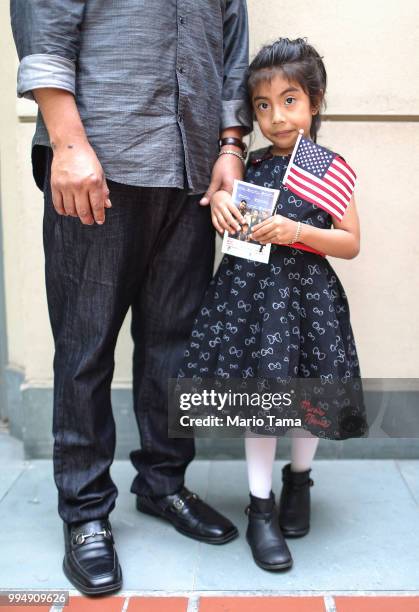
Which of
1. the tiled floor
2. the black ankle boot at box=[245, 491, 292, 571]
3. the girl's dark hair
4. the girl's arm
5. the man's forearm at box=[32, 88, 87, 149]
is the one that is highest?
the girl's dark hair

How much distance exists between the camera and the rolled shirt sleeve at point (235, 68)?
2002mm

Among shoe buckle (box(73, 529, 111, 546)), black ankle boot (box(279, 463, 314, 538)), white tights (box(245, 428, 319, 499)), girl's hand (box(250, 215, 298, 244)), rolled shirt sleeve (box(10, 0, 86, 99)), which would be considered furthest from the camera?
black ankle boot (box(279, 463, 314, 538))

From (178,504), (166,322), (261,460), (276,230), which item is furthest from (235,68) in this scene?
(178,504)

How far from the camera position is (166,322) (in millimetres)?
2084

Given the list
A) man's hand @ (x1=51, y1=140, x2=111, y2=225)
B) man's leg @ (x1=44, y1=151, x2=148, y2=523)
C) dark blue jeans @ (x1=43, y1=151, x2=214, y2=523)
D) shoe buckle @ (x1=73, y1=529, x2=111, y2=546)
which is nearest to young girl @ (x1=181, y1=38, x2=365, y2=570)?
dark blue jeans @ (x1=43, y1=151, x2=214, y2=523)

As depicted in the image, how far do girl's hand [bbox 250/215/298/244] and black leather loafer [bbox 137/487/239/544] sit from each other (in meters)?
1.00

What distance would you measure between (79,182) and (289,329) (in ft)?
2.39

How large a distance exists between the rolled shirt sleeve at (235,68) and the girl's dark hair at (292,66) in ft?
0.28

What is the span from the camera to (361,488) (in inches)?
100

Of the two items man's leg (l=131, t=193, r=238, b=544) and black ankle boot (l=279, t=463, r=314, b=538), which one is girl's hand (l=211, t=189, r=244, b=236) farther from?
black ankle boot (l=279, t=463, r=314, b=538)

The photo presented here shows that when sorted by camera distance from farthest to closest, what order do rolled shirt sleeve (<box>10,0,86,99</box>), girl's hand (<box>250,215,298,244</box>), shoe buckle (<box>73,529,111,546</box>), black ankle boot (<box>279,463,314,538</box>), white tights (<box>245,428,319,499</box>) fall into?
black ankle boot (<box>279,463,314,538</box>) → white tights (<box>245,428,319,499</box>) → shoe buckle (<box>73,529,111,546</box>) → girl's hand (<box>250,215,298,244</box>) → rolled shirt sleeve (<box>10,0,86,99</box>)

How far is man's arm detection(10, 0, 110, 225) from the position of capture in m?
1.64

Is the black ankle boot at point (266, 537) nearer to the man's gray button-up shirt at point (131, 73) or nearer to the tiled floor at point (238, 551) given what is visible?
the tiled floor at point (238, 551)

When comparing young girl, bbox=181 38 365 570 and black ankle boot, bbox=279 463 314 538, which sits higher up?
young girl, bbox=181 38 365 570
